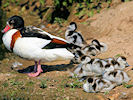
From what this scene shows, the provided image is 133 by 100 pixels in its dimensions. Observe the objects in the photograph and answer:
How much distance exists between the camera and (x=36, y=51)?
626 cm

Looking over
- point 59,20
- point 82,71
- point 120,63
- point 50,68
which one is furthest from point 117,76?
point 59,20

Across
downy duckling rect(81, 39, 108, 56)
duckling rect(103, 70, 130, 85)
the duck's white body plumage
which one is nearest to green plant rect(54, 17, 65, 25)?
downy duckling rect(81, 39, 108, 56)

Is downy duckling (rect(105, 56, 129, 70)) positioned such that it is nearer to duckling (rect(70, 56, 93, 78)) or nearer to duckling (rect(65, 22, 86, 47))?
duckling (rect(70, 56, 93, 78))

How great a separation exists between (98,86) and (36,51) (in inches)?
68.1

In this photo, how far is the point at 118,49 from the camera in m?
7.26

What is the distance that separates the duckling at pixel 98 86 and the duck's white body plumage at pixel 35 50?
1.27m

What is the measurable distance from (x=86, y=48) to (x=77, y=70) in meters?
1.36

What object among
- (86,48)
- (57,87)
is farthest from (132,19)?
(57,87)

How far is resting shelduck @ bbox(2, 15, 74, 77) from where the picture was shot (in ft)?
20.4

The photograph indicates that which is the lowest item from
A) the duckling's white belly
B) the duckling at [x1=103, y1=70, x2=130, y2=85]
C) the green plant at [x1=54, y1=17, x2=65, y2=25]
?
the duckling at [x1=103, y1=70, x2=130, y2=85]

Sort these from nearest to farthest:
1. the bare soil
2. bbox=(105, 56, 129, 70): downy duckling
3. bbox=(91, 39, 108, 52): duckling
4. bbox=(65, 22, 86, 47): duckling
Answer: the bare soil → bbox=(105, 56, 129, 70): downy duckling → bbox=(91, 39, 108, 52): duckling → bbox=(65, 22, 86, 47): duckling

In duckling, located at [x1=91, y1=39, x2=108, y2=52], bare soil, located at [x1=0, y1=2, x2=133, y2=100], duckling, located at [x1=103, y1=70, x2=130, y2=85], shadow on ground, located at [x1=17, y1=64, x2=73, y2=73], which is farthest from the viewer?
duckling, located at [x1=91, y1=39, x2=108, y2=52]

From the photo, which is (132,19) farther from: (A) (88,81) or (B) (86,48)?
(A) (88,81)

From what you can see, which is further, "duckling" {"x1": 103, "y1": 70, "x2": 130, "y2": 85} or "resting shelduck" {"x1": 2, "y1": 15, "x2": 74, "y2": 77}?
"resting shelduck" {"x1": 2, "y1": 15, "x2": 74, "y2": 77}
